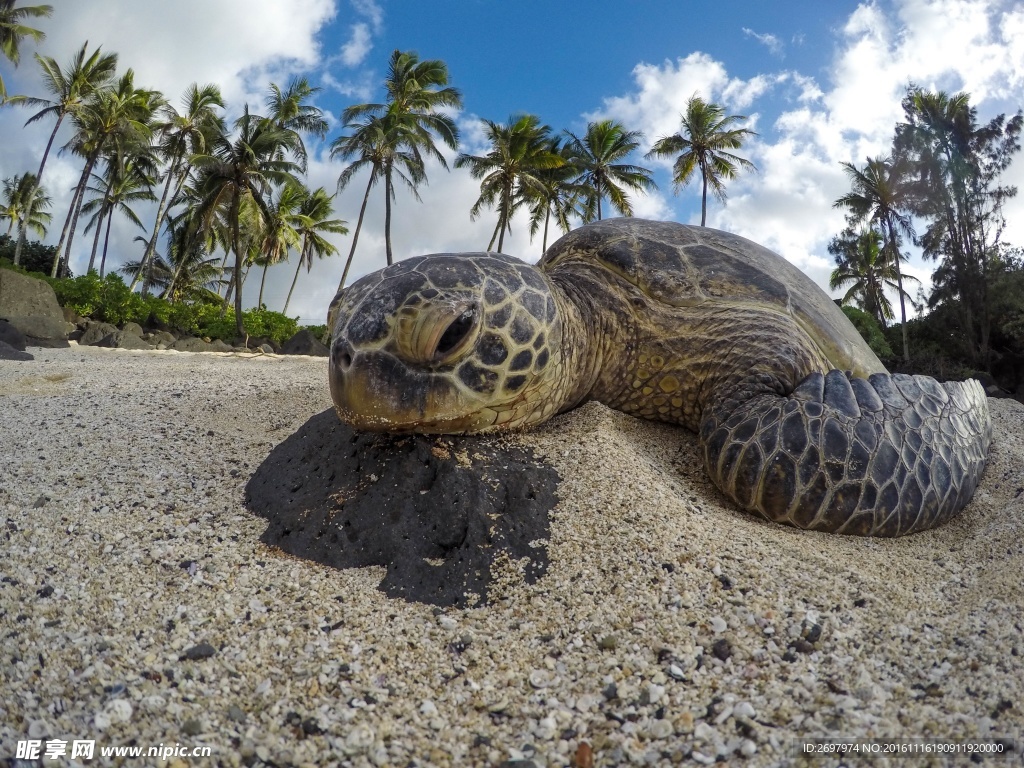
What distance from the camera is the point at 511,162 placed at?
24312 mm

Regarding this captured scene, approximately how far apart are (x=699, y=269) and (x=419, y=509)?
5.23ft

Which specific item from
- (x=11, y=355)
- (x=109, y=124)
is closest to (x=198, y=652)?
(x=11, y=355)

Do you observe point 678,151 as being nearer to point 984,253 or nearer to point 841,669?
point 984,253

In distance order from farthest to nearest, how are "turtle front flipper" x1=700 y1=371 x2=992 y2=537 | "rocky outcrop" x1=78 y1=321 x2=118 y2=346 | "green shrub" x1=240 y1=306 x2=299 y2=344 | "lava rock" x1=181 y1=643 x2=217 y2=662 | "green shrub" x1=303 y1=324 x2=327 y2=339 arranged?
"green shrub" x1=303 y1=324 x2=327 y2=339 → "green shrub" x1=240 y1=306 x2=299 y2=344 → "rocky outcrop" x1=78 y1=321 x2=118 y2=346 → "turtle front flipper" x1=700 y1=371 x2=992 y2=537 → "lava rock" x1=181 y1=643 x2=217 y2=662

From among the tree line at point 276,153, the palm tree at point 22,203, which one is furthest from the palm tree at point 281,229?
the palm tree at point 22,203

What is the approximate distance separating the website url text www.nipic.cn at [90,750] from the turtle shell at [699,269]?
6.94 ft

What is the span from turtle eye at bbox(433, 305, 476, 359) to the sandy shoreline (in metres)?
0.50

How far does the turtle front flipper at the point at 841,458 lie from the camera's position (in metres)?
1.90

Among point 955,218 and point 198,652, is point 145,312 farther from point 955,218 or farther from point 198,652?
point 955,218

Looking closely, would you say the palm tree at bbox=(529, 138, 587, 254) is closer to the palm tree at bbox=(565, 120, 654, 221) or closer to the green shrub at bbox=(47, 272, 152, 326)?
the palm tree at bbox=(565, 120, 654, 221)

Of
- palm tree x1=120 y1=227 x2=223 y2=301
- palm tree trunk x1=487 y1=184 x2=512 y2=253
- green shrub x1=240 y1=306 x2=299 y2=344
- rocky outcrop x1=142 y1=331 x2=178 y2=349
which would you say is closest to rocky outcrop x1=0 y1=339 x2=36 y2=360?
rocky outcrop x1=142 y1=331 x2=178 y2=349

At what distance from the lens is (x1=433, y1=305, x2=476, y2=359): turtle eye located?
183 centimetres

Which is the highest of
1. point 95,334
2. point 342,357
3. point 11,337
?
point 95,334

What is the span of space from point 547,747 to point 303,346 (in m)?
13.5
